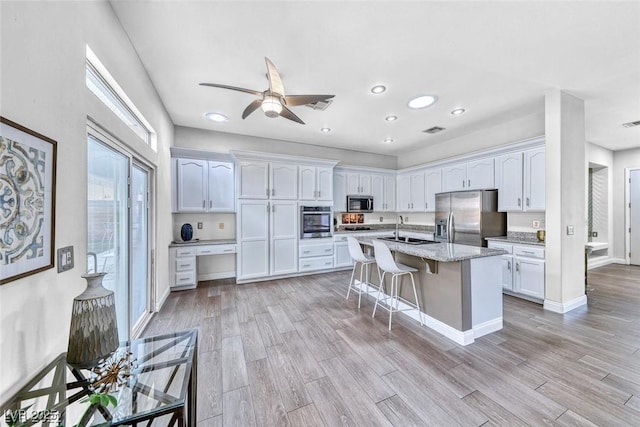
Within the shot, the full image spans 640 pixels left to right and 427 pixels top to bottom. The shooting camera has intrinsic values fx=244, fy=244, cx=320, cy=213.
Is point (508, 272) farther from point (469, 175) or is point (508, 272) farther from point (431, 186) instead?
point (431, 186)

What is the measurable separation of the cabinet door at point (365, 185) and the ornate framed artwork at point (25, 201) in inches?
208

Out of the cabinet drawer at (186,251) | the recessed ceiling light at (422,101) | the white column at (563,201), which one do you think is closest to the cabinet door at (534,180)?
the white column at (563,201)

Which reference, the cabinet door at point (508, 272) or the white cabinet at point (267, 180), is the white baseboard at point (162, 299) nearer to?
the white cabinet at point (267, 180)

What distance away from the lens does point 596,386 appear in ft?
6.08

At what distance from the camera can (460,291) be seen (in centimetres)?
249

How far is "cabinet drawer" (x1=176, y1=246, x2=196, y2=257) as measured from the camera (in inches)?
162

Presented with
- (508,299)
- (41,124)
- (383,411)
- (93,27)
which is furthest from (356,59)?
(508,299)

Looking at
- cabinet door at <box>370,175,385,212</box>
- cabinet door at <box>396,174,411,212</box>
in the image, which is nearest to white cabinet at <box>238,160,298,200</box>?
cabinet door at <box>370,175,385,212</box>

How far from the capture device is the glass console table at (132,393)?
0.90 metres

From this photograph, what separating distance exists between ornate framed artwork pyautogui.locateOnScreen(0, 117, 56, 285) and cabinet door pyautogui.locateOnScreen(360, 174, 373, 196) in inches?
208

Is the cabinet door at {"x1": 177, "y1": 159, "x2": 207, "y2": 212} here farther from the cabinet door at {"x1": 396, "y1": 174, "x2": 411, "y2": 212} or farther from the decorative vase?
the cabinet door at {"x1": 396, "y1": 174, "x2": 411, "y2": 212}

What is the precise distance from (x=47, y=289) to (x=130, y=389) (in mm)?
622

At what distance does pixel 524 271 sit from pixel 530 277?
0.33 feet

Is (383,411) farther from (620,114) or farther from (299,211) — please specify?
(620,114)
